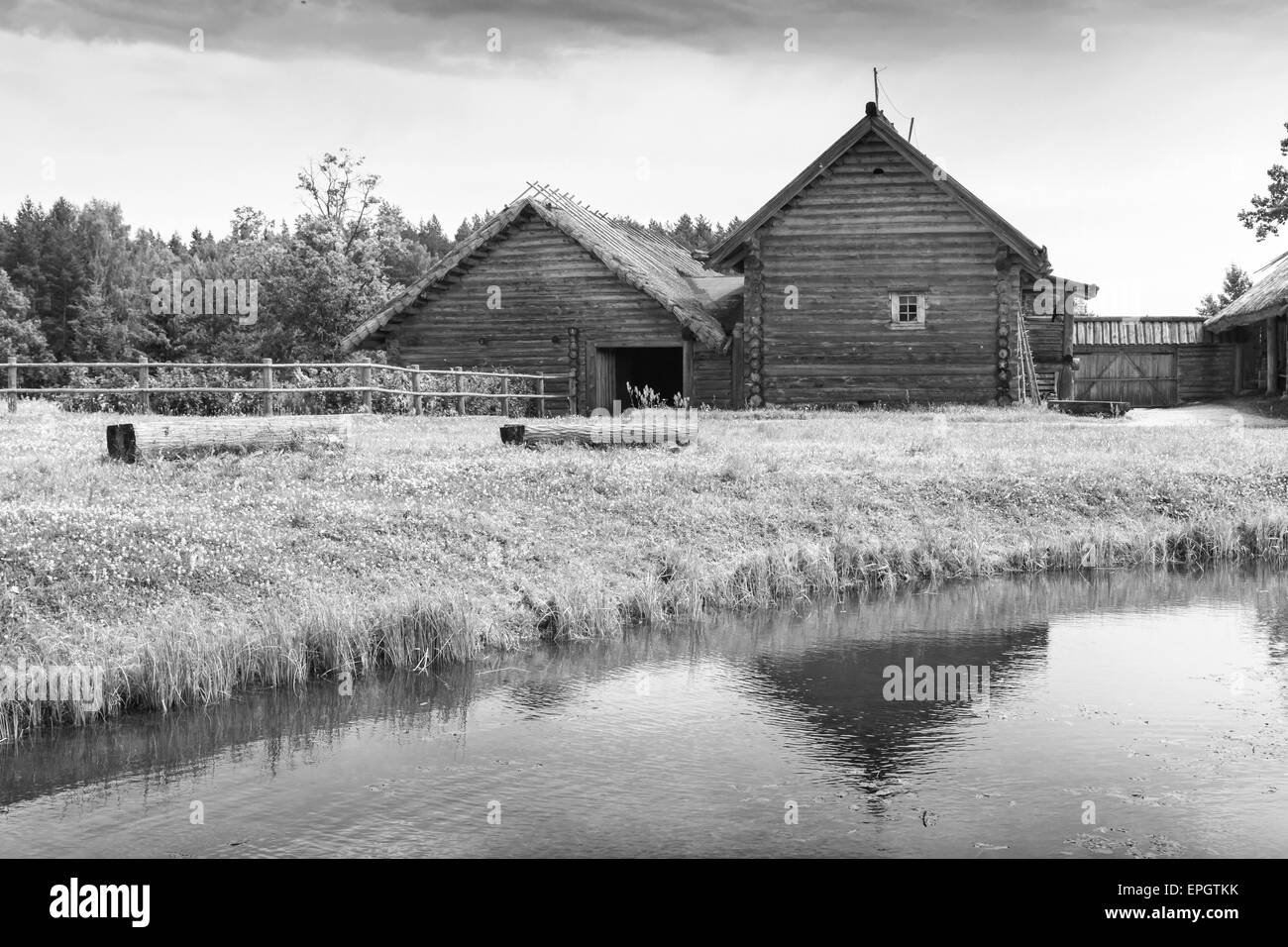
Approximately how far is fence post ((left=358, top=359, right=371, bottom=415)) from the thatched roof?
88.7 feet

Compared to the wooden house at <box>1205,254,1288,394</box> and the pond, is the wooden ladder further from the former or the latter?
the pond

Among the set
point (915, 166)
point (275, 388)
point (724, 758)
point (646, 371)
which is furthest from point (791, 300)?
point (724, 758)

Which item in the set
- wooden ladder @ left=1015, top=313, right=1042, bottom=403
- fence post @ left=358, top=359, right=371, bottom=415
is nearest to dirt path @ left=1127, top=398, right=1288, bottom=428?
wooden ladder @ left=1015, top=313, right=1042, bottom=403

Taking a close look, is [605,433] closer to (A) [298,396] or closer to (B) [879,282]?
(A) [298,396]

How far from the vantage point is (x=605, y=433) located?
20.5 m

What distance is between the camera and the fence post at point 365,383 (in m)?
27.0

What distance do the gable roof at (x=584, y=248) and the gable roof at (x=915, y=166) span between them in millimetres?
2670

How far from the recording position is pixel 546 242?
117ft

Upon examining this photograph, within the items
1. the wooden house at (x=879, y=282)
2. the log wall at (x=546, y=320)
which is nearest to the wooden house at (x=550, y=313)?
the log wall at (x=546, y=320)

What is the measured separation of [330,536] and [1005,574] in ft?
29.3

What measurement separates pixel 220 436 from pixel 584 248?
1844 cm

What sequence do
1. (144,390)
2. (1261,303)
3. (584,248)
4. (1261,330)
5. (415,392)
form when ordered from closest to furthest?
(144,390) < (415,392) < (584,248) < (1261,303) < (1261,330)

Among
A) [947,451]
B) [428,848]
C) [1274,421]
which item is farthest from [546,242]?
[428,848]
